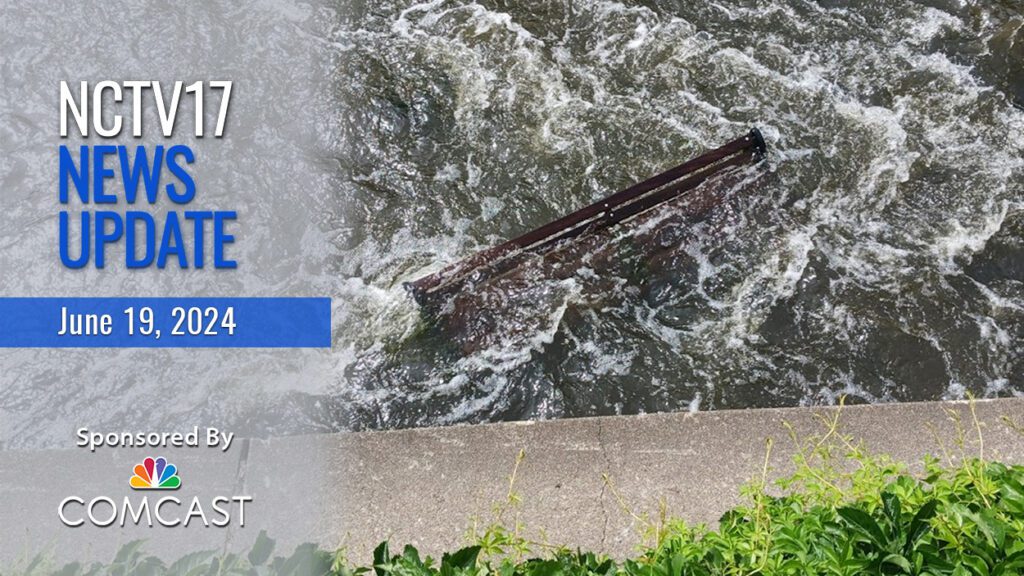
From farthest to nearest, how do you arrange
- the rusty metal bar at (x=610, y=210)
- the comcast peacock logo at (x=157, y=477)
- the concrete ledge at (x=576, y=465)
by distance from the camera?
the rusty metal bar at (x=610, y=210), the concrete ledge at (x=576, y=465), the comcast peacock logo at (x=157, y=477)

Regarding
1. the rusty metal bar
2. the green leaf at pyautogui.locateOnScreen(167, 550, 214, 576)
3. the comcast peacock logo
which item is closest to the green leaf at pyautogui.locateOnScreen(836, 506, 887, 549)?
the green leaf at pyautogui.locateOnScreen(167, 550, 214, 576)

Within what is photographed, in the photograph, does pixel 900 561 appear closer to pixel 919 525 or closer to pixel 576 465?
pixel 919 525

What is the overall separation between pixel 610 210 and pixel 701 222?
0.48 meters

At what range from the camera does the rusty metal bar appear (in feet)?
16.5

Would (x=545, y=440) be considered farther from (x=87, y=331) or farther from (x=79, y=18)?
(x=79, y=18)

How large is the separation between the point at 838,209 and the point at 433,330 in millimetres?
2262

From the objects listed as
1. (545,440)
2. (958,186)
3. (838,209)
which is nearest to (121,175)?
(545,440)

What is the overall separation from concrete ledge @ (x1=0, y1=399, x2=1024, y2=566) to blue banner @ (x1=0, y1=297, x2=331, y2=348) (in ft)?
1.09

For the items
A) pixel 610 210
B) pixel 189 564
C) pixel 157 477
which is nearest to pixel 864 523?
pixel 189 564

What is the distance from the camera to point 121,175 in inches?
111

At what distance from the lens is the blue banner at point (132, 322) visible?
108 inches

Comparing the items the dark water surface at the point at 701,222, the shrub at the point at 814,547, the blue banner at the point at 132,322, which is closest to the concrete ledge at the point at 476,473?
the blue banner at the point at 132,322

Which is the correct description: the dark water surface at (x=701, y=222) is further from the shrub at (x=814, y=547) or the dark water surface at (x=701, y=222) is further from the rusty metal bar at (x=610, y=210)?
the shrub at (x=814, y=547)

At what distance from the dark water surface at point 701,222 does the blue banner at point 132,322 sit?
1.54m
